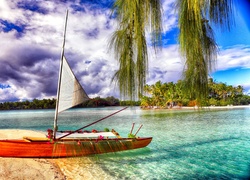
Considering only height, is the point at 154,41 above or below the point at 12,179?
above

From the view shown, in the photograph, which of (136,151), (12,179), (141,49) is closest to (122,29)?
(141,49)

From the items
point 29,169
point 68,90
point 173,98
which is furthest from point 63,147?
point 173,98

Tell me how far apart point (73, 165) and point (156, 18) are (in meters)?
4.62

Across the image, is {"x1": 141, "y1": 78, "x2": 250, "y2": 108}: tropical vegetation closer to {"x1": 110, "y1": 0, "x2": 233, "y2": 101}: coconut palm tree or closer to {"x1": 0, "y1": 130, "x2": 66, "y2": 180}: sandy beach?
{"x1": 110, "y1": 0, "x2": 233, "y2": 101}: coconut palm tree

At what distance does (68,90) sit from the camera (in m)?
4.77

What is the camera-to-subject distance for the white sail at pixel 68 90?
15.4ft

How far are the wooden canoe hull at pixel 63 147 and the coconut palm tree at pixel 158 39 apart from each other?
14.9ft

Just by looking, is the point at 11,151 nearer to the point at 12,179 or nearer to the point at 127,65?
the point at 12,179

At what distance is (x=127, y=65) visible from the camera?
2.73ft

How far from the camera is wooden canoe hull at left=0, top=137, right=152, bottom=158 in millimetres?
4652

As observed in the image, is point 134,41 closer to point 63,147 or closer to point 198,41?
point 198,41

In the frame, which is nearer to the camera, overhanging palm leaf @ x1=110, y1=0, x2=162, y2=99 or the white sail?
overhanging palm leaf @ x1=110, y1=0, x2=162, y2=99

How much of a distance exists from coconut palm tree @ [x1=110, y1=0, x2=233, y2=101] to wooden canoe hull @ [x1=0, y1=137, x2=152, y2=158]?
454 centimetres

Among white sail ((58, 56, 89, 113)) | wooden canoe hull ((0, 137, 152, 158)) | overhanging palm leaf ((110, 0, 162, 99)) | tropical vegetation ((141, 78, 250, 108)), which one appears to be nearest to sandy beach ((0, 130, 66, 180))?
wooden canoe hull ((0, 137, 152, 158))
